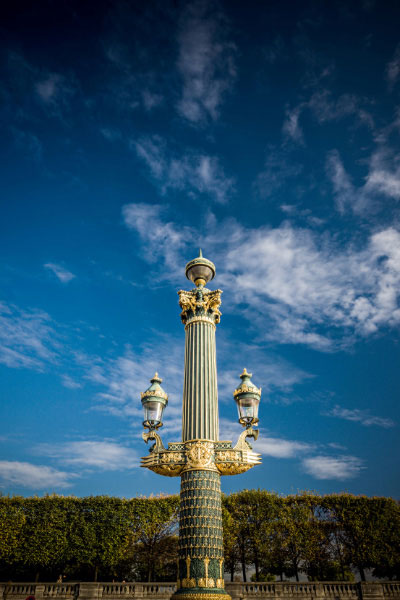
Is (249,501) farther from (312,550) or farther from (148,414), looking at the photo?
(148,414)

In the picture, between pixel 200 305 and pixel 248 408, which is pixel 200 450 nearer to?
pixel 248 408

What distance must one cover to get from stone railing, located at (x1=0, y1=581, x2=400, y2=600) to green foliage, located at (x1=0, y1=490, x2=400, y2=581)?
393cm

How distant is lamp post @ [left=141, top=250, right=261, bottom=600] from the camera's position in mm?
11414

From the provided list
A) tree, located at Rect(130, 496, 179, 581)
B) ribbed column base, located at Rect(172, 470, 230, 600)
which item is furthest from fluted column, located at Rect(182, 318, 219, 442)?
tree, located at Rect(130, 496, 179, 581)

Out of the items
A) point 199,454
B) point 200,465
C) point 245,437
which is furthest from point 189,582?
point 245,437

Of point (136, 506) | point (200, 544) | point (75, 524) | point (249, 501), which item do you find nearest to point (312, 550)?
point (249, 501)

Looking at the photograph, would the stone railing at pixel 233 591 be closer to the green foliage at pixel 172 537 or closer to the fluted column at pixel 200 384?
the green foliage at pixel 172 537

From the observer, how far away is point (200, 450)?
12.9m

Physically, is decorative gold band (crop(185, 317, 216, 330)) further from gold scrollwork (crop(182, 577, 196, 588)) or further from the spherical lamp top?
gold scrollwork (crop(182, 577, 196, 588))

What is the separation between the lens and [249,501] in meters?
30.2

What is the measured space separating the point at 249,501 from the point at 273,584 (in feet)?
23.6

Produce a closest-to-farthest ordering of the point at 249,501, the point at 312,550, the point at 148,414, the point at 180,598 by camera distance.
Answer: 1. the point at 180,598
2. the point at 148,414
3. the point at 312,550
4. the point at 249,501

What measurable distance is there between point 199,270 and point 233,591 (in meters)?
18.7

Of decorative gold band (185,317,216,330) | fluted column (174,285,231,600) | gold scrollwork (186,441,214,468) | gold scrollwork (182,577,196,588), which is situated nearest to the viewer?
gold scrollwork (182,577,196,588)
